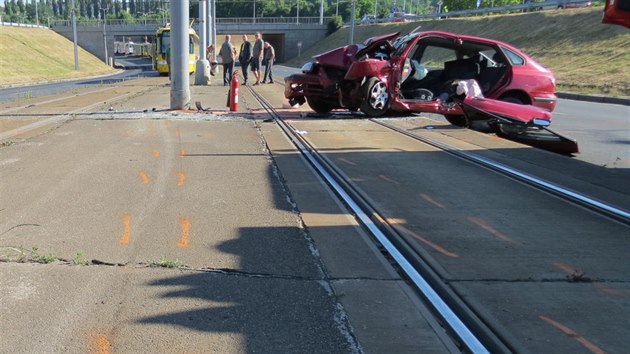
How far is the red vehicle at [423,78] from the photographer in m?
11.5

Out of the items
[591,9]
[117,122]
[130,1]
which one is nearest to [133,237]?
[117,122]

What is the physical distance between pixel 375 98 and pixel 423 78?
1.67m

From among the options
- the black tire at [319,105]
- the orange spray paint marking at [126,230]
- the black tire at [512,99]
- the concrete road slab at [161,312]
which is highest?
the black tire at [512,99]

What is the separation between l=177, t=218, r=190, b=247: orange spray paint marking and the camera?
4.42 meters

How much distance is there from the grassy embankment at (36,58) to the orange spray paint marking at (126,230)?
32023 millimetres

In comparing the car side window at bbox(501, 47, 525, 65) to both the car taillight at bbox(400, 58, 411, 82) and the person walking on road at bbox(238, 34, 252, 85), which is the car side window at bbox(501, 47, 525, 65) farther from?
the person walking on road at bbox(238, 34, 252, 85)

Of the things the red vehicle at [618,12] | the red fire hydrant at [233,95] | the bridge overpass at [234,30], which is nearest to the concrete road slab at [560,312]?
the red vehicle at [618,12]

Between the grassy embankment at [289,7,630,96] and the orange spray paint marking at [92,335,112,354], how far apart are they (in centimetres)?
2343

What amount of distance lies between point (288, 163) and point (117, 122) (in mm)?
5109

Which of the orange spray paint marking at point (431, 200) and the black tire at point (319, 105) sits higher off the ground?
the black tire at point (319, 105)

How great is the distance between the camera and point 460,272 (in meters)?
3.96

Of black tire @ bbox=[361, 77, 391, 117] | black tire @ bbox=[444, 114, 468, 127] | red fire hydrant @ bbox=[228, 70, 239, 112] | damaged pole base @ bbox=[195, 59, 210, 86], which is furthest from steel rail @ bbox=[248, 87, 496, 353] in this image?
damaged pole base @ bbox=[195, 59, 210, 86]

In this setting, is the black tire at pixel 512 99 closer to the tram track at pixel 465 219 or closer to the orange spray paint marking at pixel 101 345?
the tram track at pixel 465 219

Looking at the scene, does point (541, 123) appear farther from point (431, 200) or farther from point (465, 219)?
point (465, 219)
